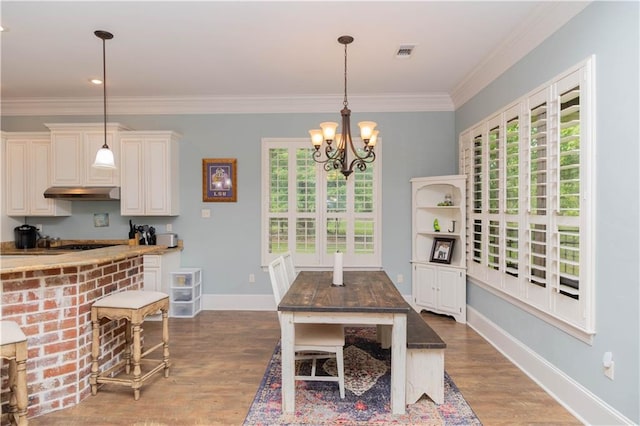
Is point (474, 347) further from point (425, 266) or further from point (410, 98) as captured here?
point (410, 98)

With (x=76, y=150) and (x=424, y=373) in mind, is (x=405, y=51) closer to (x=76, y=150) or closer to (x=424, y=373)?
(x=424, y=373)

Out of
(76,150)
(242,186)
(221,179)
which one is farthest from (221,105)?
(76,150)

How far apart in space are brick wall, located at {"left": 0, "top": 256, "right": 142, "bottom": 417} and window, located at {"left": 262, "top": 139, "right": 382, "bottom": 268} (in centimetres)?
237

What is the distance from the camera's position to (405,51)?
3256 mm

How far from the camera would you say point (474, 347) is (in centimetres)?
337

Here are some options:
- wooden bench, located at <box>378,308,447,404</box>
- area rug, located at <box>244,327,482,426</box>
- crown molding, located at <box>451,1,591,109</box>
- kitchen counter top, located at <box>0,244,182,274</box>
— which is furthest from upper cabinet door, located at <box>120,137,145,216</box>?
crown molding, located at <box>451,1,591,109</box>

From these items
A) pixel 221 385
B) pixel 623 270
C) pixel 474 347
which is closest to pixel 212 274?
pixel 221 385

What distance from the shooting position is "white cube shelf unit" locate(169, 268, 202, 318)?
4402 mm

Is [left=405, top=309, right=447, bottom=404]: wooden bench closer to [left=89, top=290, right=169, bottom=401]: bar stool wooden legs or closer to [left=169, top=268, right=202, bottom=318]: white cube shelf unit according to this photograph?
[left=89, top=290, right=169, bottom=401]: bar stool wooden legs

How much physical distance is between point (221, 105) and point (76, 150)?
1811 mm

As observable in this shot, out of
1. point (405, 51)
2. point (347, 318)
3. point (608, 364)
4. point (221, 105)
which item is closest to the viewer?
point (608, 364)

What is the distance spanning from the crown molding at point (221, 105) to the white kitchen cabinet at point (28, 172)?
0.49 meters

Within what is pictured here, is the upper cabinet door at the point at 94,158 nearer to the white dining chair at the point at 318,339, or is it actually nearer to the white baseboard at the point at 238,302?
the white baseboard at the point at 238,302

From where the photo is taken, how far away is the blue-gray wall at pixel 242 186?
15.2 ft
